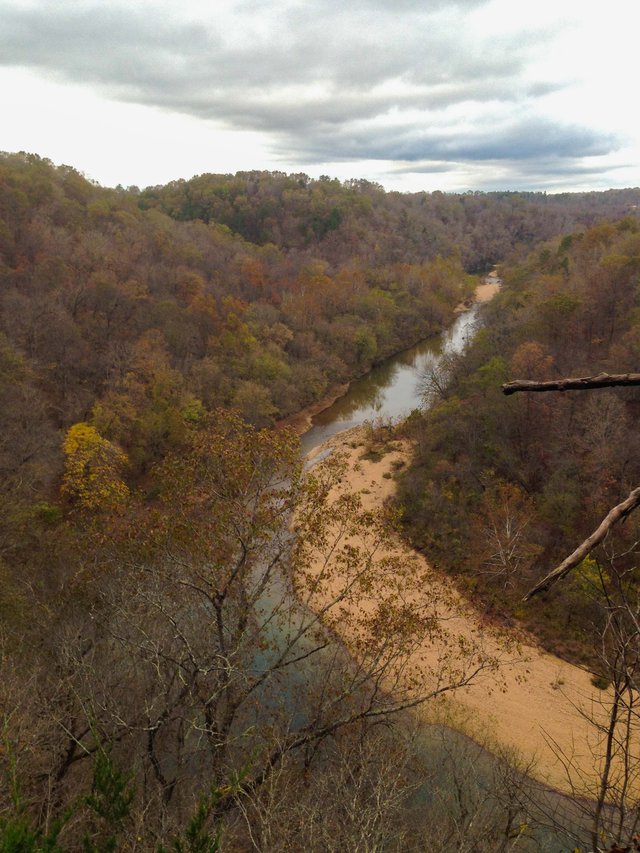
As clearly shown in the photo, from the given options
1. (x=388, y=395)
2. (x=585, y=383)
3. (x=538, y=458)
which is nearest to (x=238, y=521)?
(x=585, y=383)

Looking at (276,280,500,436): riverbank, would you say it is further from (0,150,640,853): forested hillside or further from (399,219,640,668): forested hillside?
(399,219,640,668): forested hillside

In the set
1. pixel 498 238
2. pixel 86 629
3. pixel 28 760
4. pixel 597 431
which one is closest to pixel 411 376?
pixel 597 431

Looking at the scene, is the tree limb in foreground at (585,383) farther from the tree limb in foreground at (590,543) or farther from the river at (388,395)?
the river at (388,395)

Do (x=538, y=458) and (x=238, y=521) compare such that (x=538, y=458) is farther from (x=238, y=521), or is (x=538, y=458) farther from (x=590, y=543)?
(x=590, y=543)

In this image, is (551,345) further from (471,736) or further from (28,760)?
(28,760)

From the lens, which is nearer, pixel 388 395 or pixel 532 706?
→ pixel 532 706

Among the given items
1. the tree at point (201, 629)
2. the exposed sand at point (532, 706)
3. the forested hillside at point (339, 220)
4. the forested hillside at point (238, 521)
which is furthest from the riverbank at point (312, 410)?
the forested hillside at point (339, 220)
